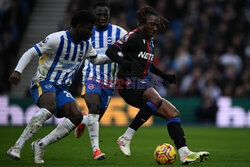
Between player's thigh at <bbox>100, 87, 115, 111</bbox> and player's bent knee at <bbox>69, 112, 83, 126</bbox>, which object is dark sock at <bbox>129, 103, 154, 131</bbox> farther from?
player's thigh at <bbox>100, 87, 115, 111</bbox>

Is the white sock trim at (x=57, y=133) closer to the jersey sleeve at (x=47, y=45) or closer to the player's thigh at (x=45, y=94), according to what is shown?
the player's thigh at (x=45, y=94)

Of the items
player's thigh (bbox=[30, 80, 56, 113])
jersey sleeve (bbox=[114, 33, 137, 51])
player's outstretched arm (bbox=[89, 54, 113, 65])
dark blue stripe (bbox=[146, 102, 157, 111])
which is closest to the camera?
player's thigh (bbox=[30, 80, 56, 113])

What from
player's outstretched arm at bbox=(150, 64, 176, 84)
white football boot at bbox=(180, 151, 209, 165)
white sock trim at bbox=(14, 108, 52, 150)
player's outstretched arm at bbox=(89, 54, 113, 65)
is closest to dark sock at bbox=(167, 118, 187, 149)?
white football boot at bbox=(180, 151, 209, 165)

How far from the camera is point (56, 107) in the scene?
701cm

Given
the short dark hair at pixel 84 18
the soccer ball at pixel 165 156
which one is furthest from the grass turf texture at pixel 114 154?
the short dark hair at pixel 84 18

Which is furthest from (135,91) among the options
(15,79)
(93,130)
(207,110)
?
(207,110)

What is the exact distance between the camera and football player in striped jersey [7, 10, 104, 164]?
682 cm

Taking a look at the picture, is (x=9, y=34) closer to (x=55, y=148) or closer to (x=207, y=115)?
(x=207, y=115)

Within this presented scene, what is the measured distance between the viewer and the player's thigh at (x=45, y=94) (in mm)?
6809

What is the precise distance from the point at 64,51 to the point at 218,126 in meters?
11.1

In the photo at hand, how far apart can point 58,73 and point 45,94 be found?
389 millimetres

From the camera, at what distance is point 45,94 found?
6898 mm

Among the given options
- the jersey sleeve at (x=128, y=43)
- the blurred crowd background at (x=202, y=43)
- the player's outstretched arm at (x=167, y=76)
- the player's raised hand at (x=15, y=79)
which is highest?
the blurred crowd background at (x=202, y=43)

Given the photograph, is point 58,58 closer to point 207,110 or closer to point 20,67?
point 20,67
